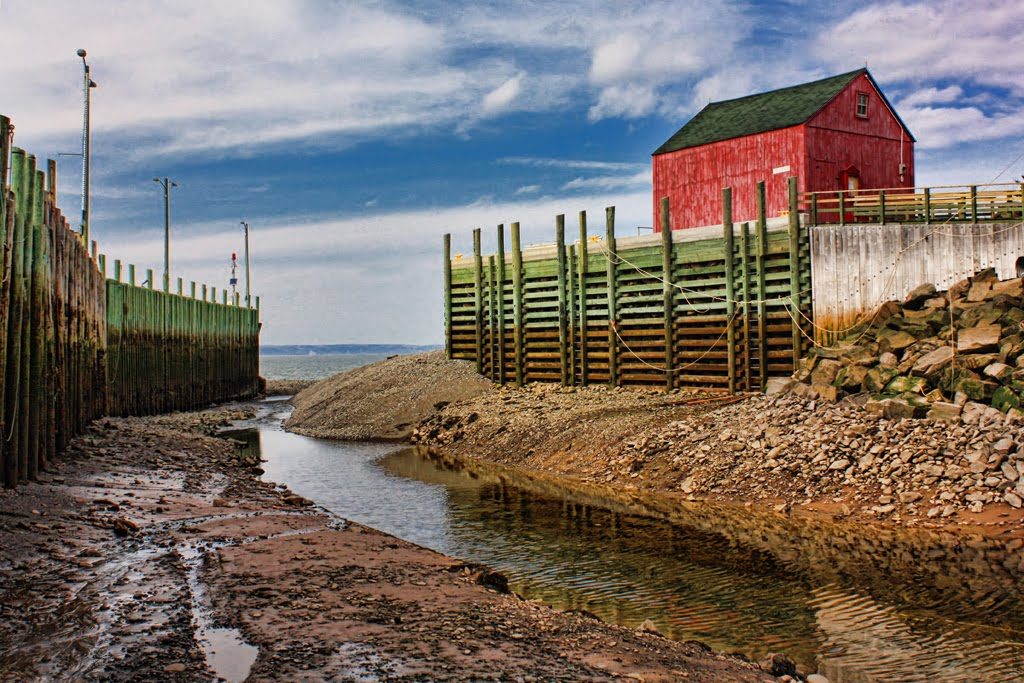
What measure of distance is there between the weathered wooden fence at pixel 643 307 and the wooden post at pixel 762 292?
3 cm

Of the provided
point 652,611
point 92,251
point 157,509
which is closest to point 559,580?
point 652,611

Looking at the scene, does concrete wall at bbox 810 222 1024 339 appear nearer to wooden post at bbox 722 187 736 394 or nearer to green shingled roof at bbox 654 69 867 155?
wooden post at bbox 722 187 736 394

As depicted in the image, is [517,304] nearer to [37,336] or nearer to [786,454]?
[786,454]

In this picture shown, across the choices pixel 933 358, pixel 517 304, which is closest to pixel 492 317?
pixel 517 304

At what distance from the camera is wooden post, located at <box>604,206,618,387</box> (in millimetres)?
25094

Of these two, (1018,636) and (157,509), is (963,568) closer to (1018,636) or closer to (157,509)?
(1018,636)

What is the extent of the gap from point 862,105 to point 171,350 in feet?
93.1

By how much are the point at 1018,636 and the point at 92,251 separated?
998 inches

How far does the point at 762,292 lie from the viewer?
21484 mm

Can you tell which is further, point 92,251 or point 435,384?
point 435,384

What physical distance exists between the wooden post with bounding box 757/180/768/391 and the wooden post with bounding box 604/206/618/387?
482 cm

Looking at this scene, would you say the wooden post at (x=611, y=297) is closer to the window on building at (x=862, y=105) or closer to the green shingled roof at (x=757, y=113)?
the green shingled roof at (x=757, y=113)

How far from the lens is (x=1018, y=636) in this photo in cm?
833

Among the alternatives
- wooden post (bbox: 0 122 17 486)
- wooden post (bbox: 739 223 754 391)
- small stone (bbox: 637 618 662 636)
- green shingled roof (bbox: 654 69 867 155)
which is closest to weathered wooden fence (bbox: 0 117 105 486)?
wooden post (bbox: 0 122 17 486)
